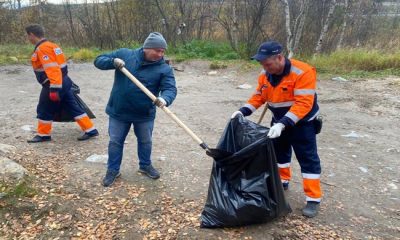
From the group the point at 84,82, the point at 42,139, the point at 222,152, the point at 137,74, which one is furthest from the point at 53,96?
the point at 84,82

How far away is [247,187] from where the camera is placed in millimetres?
2988

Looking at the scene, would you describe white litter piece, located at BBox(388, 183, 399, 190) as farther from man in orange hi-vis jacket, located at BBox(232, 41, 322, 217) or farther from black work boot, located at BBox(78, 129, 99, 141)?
black work boot, located at BBox(78, 129, 99, 141)

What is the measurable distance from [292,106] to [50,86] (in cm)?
308

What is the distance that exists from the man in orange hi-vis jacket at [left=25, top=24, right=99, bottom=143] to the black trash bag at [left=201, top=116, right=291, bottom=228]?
2647 millimetres

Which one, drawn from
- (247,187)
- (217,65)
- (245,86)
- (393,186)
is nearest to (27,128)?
(247,187)

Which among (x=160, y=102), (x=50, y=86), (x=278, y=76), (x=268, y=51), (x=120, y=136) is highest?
(x=268, y=51)

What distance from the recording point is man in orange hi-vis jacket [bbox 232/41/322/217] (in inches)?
120

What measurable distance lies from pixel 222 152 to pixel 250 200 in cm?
44

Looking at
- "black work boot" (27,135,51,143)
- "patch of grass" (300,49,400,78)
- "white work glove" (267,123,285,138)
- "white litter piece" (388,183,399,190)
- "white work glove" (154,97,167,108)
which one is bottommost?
"white litter piece" (388,183,399,190)

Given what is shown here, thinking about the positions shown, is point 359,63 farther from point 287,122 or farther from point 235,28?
point 287,122

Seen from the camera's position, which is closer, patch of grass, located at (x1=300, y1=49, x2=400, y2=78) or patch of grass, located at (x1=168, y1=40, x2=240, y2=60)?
patch of grass, located at (x1=300, y1=49, x2=400, y2=78)

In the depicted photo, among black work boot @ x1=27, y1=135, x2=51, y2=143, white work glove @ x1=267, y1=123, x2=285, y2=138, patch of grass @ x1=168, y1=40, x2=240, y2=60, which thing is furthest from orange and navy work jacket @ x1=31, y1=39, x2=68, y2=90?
patch of grass @ x1=168, y1=40, x2=240, y2=60

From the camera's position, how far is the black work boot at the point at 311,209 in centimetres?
340

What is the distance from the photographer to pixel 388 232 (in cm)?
328
